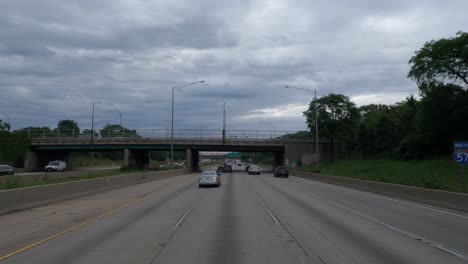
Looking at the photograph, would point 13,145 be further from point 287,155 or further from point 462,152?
point 462,152

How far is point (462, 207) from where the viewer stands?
20.2 metres

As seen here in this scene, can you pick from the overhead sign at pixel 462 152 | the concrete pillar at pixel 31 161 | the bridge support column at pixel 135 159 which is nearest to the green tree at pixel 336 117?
the bridge support column at pixel 135 159

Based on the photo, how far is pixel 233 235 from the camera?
13.2 metres

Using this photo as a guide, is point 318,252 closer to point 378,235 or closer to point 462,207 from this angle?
point 378,235

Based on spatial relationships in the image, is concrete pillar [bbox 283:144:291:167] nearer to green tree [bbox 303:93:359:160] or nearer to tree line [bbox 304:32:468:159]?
green tree [bbox 303:93:359:160]

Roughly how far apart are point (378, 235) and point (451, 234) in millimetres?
2035

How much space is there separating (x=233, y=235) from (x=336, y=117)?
286 ft

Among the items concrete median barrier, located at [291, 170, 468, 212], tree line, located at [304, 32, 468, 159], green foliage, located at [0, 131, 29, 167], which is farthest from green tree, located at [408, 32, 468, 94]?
green foliage, located at [0, 131, 29, 167]

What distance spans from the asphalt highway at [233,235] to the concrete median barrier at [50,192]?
2.11 ft

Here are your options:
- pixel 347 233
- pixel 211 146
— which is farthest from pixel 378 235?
pixel 211 146

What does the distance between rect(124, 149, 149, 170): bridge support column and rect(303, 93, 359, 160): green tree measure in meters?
33.9

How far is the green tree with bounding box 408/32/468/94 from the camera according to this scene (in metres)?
58.1

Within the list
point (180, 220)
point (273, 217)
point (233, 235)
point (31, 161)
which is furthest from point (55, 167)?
point (233, 235)

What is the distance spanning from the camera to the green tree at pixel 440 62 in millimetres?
58072
